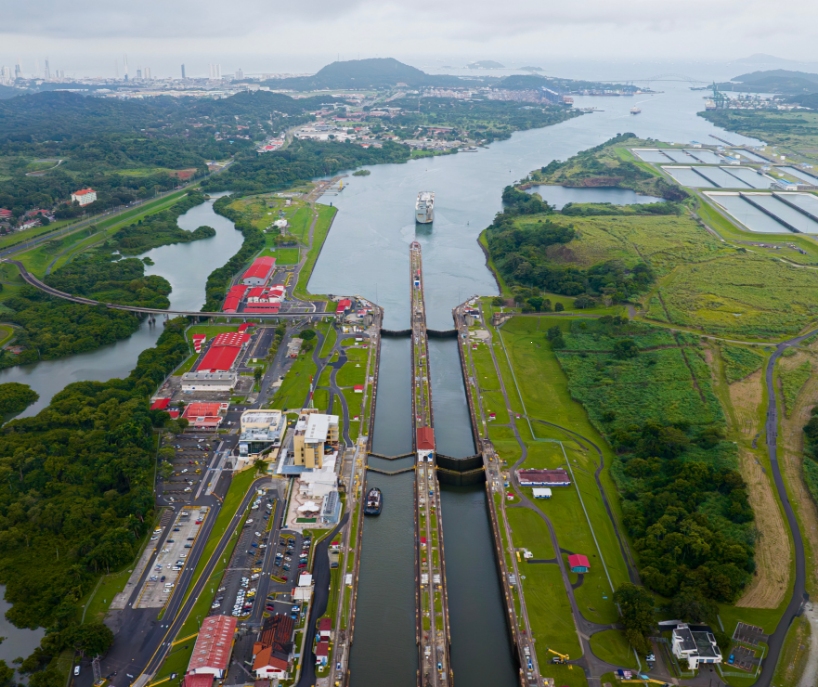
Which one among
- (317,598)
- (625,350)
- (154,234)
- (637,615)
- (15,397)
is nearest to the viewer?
(637,615)

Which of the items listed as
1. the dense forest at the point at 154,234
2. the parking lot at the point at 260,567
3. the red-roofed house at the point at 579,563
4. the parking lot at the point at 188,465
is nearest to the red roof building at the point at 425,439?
the parking lot at the point at 260,567

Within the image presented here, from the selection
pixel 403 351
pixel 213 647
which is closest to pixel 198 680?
pixel 213 647

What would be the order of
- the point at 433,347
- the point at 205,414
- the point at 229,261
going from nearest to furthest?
the point at 205,414 < the point at 433,347 < the point at 229,261

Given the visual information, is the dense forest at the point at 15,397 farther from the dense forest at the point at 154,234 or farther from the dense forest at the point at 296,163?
the dense forest at the point at 296,163

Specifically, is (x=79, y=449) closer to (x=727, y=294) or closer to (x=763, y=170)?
(x=727, y=294)

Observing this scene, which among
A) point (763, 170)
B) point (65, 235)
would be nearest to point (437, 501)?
point (65, 235)

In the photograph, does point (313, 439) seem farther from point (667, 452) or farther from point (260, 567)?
point (667, 452)
